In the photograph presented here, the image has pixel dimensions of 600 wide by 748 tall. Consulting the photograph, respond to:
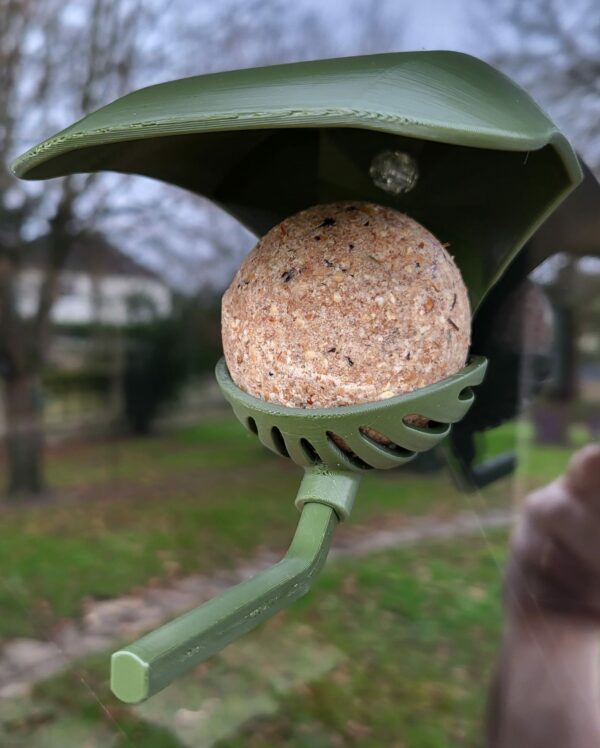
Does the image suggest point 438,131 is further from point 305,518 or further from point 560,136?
point 305,518

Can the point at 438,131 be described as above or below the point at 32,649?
above

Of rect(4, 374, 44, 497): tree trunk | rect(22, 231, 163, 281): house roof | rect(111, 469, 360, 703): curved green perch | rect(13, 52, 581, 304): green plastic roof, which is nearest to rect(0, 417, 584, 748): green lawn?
rect(4, 374, 44, 497): tree trunk

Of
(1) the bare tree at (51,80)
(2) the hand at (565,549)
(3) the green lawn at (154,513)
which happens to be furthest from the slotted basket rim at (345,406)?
(1) the bare tree at (51,80)

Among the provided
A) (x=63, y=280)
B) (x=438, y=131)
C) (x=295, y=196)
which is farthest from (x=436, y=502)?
(x=438, y=131)

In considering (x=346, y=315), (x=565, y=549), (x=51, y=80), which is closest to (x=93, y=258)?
(x=51, y=80)

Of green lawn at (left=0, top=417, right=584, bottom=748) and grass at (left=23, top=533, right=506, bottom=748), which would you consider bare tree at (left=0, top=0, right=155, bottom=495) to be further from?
grass at (left=23, top=533, right=506, bottom=748)

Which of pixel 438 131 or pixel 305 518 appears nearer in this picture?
pixel 438 131

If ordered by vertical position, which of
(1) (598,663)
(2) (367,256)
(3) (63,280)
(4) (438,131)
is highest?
(4) (438,131)
